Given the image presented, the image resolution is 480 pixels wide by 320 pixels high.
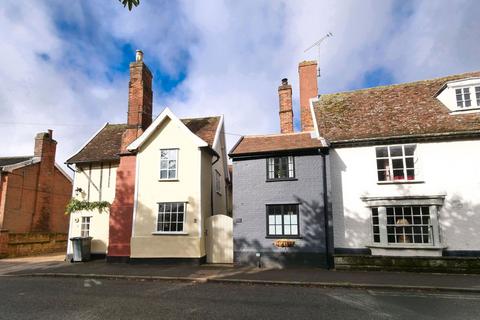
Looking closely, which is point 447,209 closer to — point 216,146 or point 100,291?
point 216,146

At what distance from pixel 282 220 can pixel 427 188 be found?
6426 mm

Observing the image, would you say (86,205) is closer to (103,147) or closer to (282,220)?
(103,147)

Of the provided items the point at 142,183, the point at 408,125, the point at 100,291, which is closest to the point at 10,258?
the point at 142,183

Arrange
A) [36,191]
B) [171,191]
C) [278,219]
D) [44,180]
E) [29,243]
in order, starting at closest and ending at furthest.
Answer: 1. [278,219]
2. [171,191]
3. [29,243]
4. [36,191]
5. [44,180]

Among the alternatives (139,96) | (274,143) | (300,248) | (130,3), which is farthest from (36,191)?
(130,3)

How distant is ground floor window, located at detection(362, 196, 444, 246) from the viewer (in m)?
12.8

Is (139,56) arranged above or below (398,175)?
above

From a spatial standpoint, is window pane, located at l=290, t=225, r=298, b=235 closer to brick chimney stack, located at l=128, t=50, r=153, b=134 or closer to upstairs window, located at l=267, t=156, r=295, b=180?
upstairs window, located at l=267, t=156, r=295, b=180

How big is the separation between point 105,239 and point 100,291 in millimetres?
8410

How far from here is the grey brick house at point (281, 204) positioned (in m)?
→ 13.9

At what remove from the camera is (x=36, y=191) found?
23.5 meters

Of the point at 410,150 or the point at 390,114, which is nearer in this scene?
the point at 410,150

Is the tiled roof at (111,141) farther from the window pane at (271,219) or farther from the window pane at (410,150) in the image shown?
the window pane at (410,150)

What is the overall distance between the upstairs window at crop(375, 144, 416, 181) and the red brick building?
929 inches
